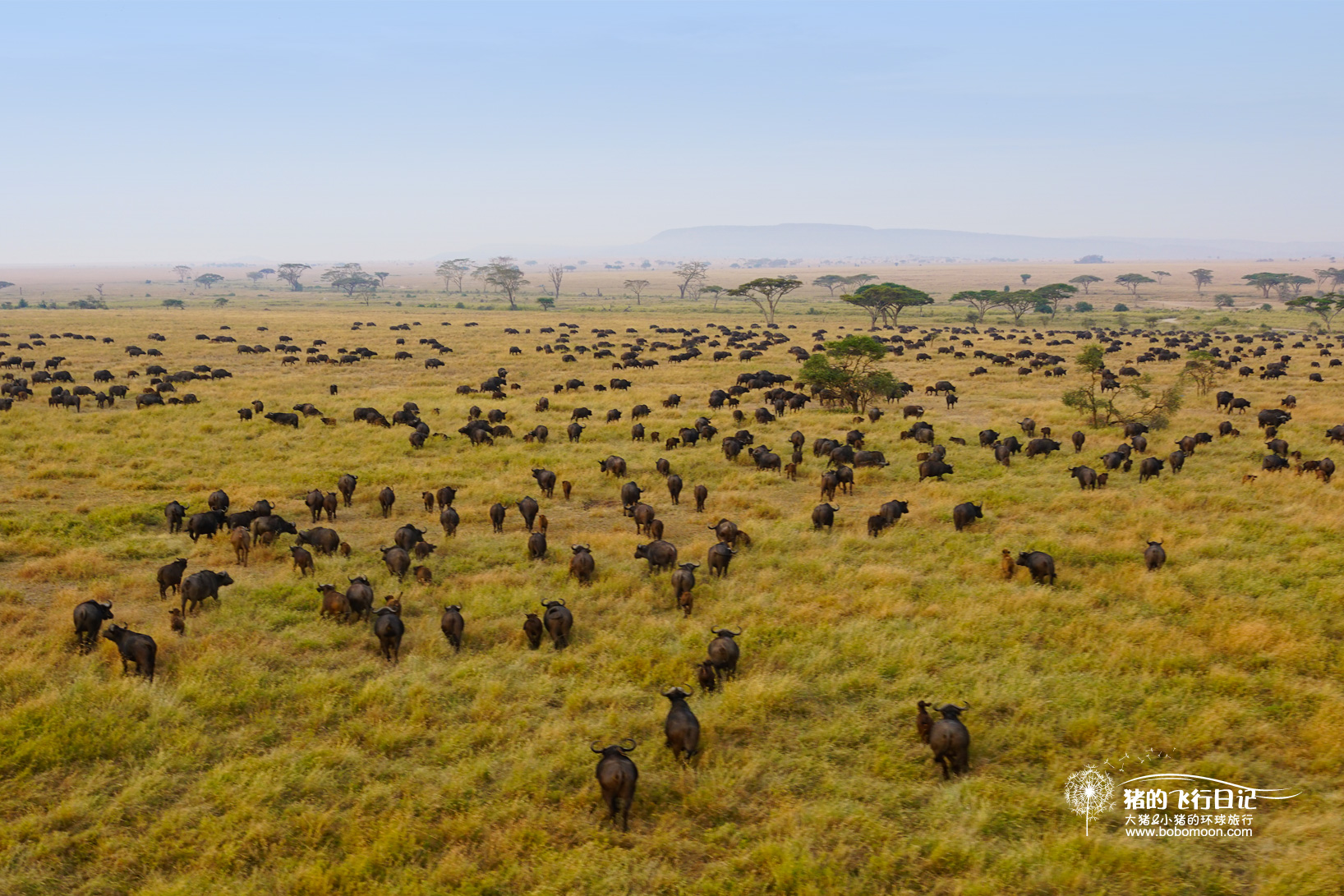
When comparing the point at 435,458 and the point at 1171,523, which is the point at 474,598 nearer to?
the point at 435,458

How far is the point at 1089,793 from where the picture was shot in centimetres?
752

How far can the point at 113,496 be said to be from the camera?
701 inches

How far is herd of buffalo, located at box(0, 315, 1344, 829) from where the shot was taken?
993 cm

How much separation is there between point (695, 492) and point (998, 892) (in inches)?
460

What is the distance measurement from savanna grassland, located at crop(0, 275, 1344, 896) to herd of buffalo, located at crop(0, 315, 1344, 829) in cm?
34

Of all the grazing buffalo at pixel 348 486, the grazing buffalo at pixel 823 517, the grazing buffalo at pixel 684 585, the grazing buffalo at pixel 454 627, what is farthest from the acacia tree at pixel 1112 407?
the grazing buffalo at pixel 348 486

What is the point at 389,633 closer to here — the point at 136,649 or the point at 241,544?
the point at 136,649

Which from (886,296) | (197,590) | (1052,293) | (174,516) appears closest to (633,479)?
(174,516)

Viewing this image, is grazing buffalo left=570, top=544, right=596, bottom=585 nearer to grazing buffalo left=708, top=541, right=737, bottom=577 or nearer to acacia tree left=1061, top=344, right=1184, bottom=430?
grazing buffalo left=708, top=541, right=737, bottom=577

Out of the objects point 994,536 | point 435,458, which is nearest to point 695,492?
point 994,536

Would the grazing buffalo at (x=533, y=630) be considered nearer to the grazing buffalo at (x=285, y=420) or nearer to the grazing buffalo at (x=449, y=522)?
the grazing buffalo at (x=449, y=522)

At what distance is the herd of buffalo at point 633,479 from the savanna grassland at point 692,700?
0.34 metres

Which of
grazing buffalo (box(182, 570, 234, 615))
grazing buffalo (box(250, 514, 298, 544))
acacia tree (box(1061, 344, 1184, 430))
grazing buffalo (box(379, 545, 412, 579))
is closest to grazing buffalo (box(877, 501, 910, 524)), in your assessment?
grazing buffalo (box(379, 545, 412, 579))

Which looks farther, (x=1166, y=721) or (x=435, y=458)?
(x=435, y=458)
